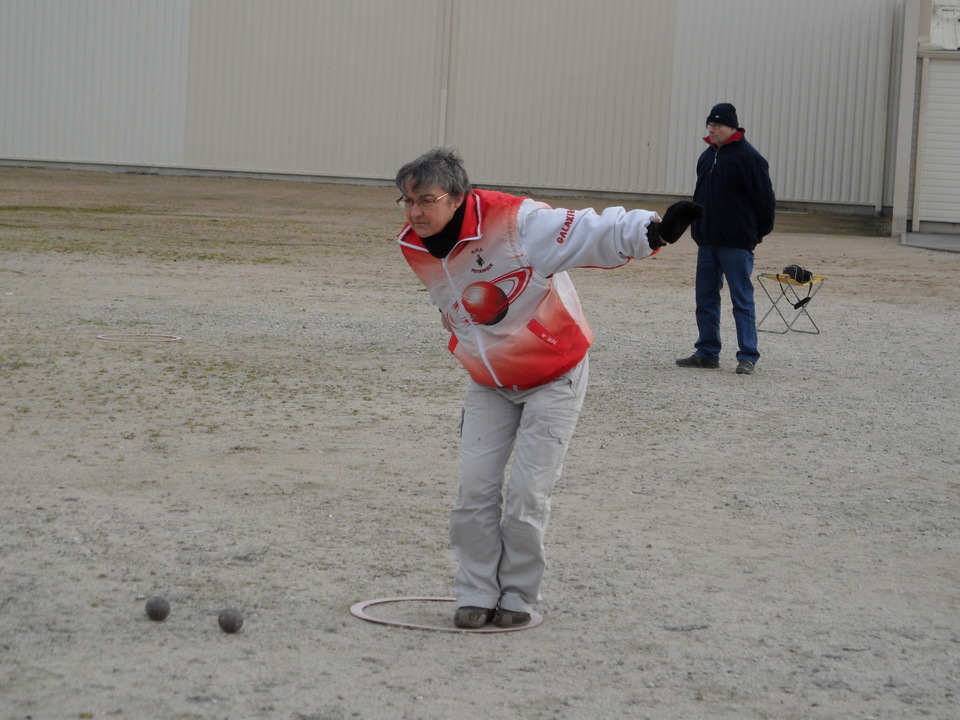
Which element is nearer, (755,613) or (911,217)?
(755,613)

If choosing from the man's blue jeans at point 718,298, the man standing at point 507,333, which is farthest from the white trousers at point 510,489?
the man's blue jeans at point 718,298

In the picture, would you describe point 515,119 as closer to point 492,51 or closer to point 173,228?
point 492,51

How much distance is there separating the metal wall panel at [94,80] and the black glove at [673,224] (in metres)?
30.8

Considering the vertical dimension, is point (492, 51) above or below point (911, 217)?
above

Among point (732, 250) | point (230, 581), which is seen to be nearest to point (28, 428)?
point (230, 581)

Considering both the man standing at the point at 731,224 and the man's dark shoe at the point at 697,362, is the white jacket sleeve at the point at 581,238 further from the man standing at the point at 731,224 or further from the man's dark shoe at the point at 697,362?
the man's dark shoe at the point at 697,362

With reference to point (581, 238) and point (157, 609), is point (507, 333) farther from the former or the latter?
point (157, 609)

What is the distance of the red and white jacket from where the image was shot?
454cm

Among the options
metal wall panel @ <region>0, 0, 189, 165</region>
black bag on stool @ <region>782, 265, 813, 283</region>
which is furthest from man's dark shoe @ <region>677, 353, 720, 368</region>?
metal wall panel @ <region>0, 0, 189, 165</region>

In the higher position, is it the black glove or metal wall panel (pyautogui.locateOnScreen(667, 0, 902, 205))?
metal wall panel (pyautogui.locateOnScreen(667, 0, 902, 205))

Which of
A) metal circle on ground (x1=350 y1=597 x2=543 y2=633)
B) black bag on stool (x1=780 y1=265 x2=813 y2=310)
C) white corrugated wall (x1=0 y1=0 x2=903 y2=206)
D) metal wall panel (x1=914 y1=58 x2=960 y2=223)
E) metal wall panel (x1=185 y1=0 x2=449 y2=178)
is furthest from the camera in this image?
metal wall panel (x1=185 y1=0 x2=449 y2=178)

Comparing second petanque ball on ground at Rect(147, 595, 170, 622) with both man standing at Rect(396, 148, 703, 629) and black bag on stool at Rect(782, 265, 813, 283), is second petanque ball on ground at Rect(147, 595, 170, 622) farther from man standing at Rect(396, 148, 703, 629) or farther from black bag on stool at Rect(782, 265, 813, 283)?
black bag on stool at Rect(782, 265, 813, 283)

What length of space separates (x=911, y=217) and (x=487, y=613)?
21569 millimetres

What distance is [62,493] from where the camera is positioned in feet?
20.5
